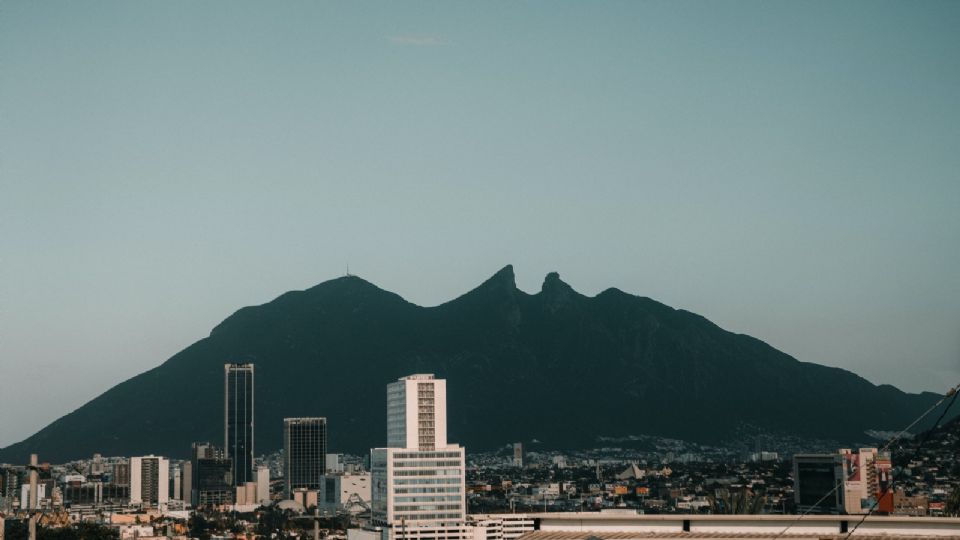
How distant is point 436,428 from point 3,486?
8087 cm

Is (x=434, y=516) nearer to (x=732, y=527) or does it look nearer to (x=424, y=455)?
(x=424, y=455)

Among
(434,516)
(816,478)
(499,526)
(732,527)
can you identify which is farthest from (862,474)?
(732,527)

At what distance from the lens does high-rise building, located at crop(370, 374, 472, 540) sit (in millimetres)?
109938

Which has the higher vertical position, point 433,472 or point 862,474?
point 433,472

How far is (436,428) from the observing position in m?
115

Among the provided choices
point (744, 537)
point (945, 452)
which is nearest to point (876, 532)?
point (744, 537)

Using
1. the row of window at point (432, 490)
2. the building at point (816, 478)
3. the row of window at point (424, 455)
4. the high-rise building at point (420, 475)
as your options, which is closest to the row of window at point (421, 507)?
the high-rise building at point (420, 475)

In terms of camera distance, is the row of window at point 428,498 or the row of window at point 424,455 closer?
the row of window at point 428,498

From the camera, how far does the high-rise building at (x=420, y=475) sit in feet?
361

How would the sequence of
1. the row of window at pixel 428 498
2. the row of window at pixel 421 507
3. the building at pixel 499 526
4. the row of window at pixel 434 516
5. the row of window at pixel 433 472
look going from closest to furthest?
1. the row of window at pixel 434 516
2. the row of window at pixel 421 507
3. the row of window at pixel 428 498
4. the building at pixel 499 526
5. the row of window at pixel 433 472

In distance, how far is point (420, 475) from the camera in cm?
11275

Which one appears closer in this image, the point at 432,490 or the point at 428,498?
the point at 428,498

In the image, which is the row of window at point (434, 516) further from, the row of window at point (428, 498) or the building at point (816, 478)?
the building at point (816, 478)

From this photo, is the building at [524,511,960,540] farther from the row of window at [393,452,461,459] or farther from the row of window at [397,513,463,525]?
the row of window at [393,452,461,459]
